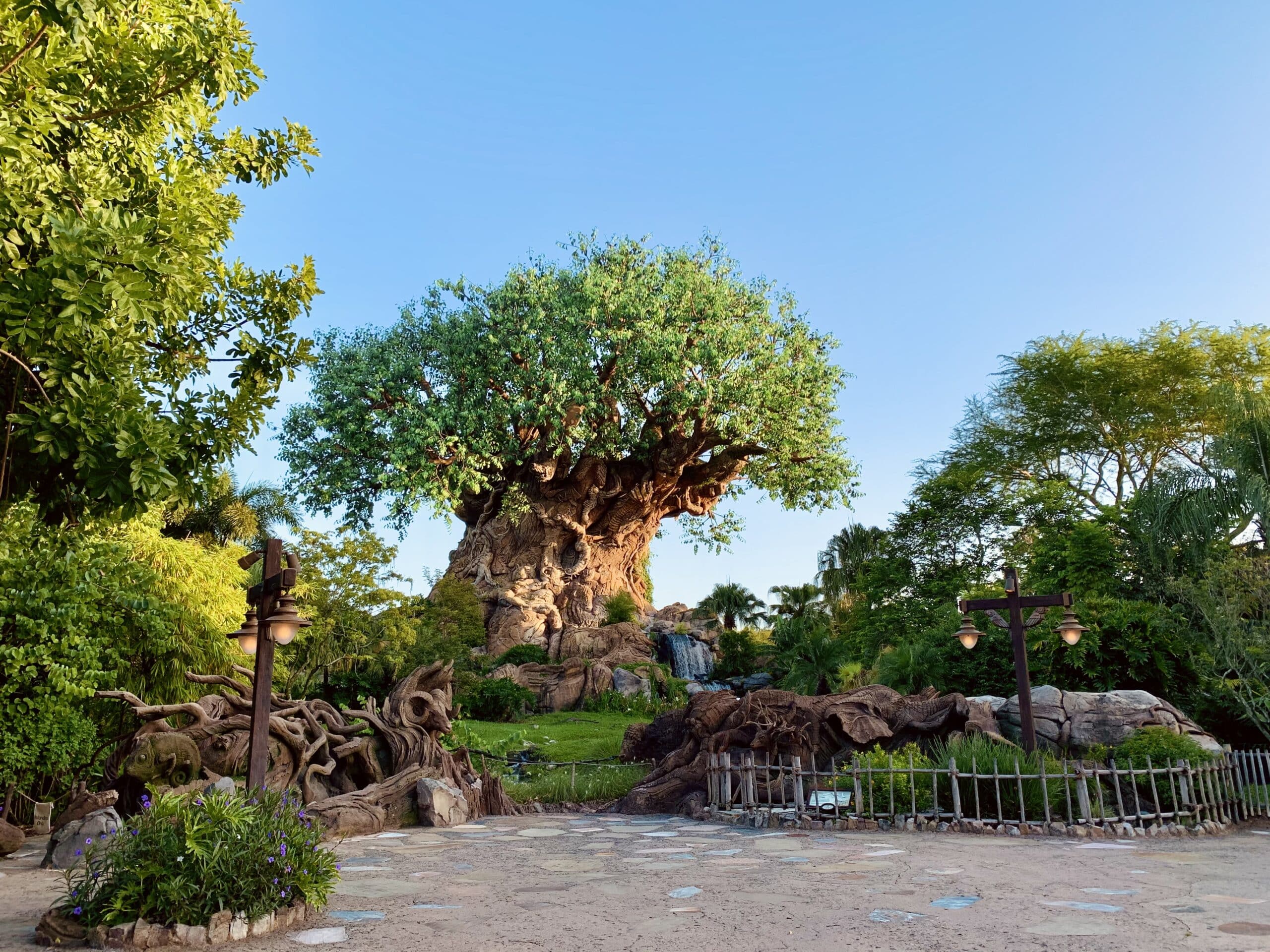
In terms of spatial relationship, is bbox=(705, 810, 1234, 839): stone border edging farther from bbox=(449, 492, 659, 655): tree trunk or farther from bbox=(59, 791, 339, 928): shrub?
bbox=(449, 492, 659, 655): tree trunk

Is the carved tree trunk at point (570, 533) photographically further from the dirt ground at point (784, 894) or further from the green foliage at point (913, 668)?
the dirt ground at point (784, 894)

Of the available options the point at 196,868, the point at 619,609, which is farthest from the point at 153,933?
the point at 619,609

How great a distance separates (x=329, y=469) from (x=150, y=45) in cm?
1906

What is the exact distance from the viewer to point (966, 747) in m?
10.9

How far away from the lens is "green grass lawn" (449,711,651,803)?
14.0 meters

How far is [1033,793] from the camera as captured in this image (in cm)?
993

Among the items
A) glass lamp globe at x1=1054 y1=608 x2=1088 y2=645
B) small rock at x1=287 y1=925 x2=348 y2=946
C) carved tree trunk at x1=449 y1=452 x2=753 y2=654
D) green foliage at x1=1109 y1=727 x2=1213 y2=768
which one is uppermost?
carved tree trunk at x1=449 y1=452 x2=753 y2=654

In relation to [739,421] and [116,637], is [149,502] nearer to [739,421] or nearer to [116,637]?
[116,637]

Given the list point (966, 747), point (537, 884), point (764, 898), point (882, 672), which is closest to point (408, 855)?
point (537, 884)

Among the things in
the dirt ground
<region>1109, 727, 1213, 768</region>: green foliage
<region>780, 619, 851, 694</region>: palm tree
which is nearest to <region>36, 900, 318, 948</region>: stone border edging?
the dirt ground

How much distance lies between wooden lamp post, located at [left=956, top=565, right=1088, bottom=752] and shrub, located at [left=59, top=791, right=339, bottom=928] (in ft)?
28.8

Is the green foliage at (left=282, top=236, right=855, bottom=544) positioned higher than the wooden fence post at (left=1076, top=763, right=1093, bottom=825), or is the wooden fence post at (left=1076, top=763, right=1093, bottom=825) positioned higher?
the green foliage at (left=282, top=236, right=855, bottom=544)

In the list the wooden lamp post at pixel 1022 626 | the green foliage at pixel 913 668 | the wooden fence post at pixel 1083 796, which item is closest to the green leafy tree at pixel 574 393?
the green foliage at pixel 913 668

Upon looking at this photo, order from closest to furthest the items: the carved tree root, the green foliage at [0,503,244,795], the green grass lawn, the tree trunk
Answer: the green foliage at [0,503,244,795], the carved tree root, the green grass lawn, the tree trunk
